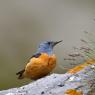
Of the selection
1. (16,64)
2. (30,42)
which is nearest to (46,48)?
(16,64)

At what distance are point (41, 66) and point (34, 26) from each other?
37.0ft

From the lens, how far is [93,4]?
21.8 m

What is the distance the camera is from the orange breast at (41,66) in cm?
1027

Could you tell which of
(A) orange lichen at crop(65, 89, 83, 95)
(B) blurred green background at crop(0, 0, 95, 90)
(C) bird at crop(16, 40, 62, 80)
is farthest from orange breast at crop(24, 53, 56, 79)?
(B) blurred green background at crop(0, 0, 95, 90)

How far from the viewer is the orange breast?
10266 mm

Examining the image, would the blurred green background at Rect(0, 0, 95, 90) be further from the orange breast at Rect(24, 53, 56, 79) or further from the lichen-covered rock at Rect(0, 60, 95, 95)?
the lichen-covered rock at Rect(0, 60, 95, 95)

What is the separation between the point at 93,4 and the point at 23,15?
7.27ft

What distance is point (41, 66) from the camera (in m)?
10.3

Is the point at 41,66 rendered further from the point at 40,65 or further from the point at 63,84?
the point at 63,84

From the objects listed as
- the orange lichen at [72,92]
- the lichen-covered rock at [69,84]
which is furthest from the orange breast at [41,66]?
the orange lichen at [72,92]

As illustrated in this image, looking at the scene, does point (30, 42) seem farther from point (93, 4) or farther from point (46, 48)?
point (46, 48)

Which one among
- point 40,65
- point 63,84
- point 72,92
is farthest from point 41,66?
point 72,92

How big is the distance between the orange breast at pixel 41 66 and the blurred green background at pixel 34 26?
5.96m

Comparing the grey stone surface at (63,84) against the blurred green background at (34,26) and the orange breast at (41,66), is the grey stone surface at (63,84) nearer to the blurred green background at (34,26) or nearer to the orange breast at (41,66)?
the orange breast at (41,66)
